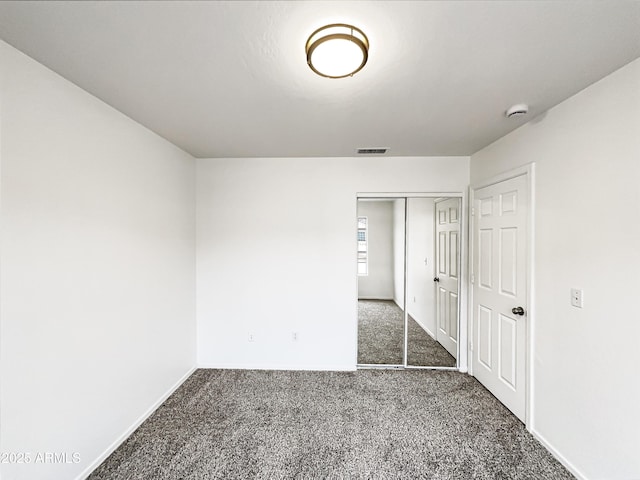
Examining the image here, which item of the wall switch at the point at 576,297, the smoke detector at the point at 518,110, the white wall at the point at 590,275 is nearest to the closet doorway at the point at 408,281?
the white wall at the point at 590,275

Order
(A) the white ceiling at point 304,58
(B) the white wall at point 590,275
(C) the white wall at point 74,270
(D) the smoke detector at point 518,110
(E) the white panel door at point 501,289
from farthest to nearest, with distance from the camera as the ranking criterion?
1. (E) the white panel door at point 501,289
2. (D) the smoke detector at point 518,110
3. (B) the white wall at point 590,275
4. (C) the white wall at point 74,270
5. (A) the white ceiling at point 304,58

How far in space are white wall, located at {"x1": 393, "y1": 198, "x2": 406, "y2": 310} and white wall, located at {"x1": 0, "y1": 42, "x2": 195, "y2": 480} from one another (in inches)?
93.8

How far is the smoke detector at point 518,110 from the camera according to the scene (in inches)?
75.7

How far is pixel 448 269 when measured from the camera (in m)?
3.21

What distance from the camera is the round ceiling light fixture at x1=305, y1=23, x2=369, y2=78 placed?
1.19m

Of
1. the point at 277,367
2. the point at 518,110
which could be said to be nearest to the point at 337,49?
the point at 518,110

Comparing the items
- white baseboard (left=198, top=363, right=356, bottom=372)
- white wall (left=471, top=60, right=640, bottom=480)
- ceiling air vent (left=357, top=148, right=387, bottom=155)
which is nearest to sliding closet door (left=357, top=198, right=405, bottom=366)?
white baseboard (left=198, top=363, right=356, bottom=372)

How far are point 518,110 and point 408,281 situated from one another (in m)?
1.89

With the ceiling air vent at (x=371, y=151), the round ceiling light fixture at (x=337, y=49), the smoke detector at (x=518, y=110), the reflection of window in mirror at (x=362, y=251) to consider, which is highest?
the ceiling air vent at (x=371, y=151)

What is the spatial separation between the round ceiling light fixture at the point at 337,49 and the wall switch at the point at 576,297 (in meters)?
1.85

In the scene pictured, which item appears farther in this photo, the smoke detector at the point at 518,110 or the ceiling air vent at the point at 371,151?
the ceiling air vent at the point at 371,151

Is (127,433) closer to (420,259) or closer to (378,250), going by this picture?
(378,250)

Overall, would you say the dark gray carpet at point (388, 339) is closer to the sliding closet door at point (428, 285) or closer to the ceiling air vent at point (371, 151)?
the sliding closet door at point (428, 285)

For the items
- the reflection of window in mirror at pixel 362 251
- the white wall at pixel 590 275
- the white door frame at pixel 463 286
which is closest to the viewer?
the white wall at pixel 590 275
